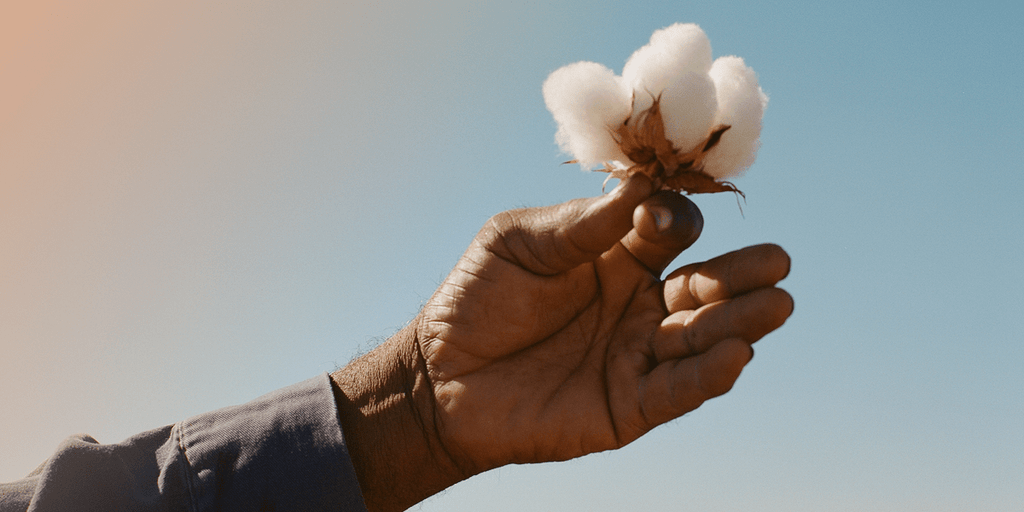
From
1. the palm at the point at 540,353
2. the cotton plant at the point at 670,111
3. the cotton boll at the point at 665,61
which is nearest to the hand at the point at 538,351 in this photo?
the palm at the point at 540,353

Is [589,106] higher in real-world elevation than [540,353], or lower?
higher

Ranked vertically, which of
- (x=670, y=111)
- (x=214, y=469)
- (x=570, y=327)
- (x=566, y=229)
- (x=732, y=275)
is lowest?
(x=214, y=469)

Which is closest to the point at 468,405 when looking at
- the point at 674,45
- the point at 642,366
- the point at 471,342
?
the point at 471,342

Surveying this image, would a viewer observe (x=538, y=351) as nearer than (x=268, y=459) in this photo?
No

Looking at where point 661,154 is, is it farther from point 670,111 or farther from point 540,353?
point 540,353

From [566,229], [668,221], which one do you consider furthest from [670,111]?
[566,229]

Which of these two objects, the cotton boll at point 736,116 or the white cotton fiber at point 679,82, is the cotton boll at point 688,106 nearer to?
the white cotton fiber at point 679,82
